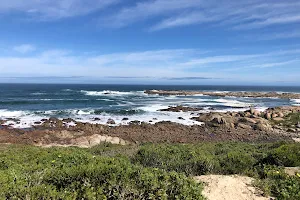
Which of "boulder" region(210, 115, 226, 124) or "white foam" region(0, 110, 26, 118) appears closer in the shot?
"boulder" region(210, 115, 226, 124)

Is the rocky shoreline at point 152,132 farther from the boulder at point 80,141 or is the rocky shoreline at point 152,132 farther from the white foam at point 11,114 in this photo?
the white foam at point 11,114

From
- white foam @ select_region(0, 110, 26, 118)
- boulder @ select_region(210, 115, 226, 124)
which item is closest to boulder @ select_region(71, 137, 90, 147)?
white foam @ select_region(0, 110, 26, 118)

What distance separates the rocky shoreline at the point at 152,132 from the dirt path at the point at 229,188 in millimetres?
17618

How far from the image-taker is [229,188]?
6805 mm

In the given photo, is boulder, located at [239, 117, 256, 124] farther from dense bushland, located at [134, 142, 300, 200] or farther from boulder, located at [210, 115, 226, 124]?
dense bushland, located at [134, 142, 300, 200]

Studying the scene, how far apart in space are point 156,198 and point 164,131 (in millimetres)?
23832

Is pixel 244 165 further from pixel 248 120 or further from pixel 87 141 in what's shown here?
pixel 248 120

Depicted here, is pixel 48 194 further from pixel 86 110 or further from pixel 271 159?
pixel 86 110

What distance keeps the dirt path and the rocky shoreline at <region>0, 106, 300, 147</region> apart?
57.8 ft

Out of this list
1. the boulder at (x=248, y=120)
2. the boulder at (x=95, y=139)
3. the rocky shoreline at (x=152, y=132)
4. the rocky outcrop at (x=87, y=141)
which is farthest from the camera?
the boulder at (x=248, y=120)

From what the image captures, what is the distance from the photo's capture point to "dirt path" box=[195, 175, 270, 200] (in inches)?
251

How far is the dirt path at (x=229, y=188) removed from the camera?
6367 millimetres

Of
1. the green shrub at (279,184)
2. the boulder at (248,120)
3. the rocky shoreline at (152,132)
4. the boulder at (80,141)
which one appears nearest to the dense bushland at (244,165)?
the green shrub at (279,184)

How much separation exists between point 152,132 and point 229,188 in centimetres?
2135
